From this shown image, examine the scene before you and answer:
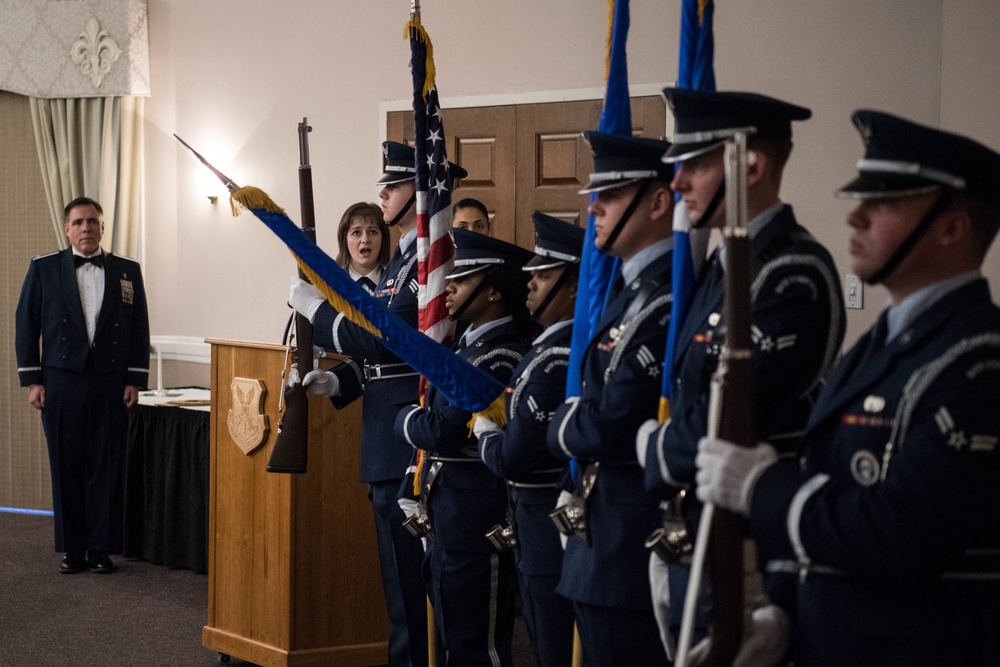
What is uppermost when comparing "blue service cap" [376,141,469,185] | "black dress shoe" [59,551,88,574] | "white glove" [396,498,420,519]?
"blue service cap" [376,141,469,185]

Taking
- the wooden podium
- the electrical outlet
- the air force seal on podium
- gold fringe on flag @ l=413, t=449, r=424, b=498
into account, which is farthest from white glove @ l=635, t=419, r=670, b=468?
the electrical outlet

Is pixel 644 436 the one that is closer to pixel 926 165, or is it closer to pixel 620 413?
pixel 620 413

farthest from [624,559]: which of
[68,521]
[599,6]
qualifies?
[68,521]

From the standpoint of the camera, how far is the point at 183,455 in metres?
4.91

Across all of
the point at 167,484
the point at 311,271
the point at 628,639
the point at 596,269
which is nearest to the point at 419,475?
the point at 311,271

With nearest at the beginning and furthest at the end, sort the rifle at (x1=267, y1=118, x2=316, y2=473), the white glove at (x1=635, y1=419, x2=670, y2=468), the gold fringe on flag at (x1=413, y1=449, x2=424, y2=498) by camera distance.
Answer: the white glove at (x1=635, y1=419, x2=670, y2=468)
the gold fringe on flag at (x1=413, y1=449, x2=424, y2=498)
the rifle at (x1=267, y1=118, x2=316, y2=473)

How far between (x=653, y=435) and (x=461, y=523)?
1049 mm

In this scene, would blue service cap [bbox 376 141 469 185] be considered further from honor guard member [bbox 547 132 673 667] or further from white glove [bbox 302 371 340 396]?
honor guard member [bbox 547 132 673 667]

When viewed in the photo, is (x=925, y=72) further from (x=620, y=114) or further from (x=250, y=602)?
(x=250, y=602)

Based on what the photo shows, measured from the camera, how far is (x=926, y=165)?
1369 mm

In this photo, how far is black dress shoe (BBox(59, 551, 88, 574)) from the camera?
4.91 metres

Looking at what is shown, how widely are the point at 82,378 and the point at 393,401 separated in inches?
96.3

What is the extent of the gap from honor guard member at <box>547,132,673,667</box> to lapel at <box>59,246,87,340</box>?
3548mm

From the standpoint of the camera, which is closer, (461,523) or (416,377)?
(461,523)
